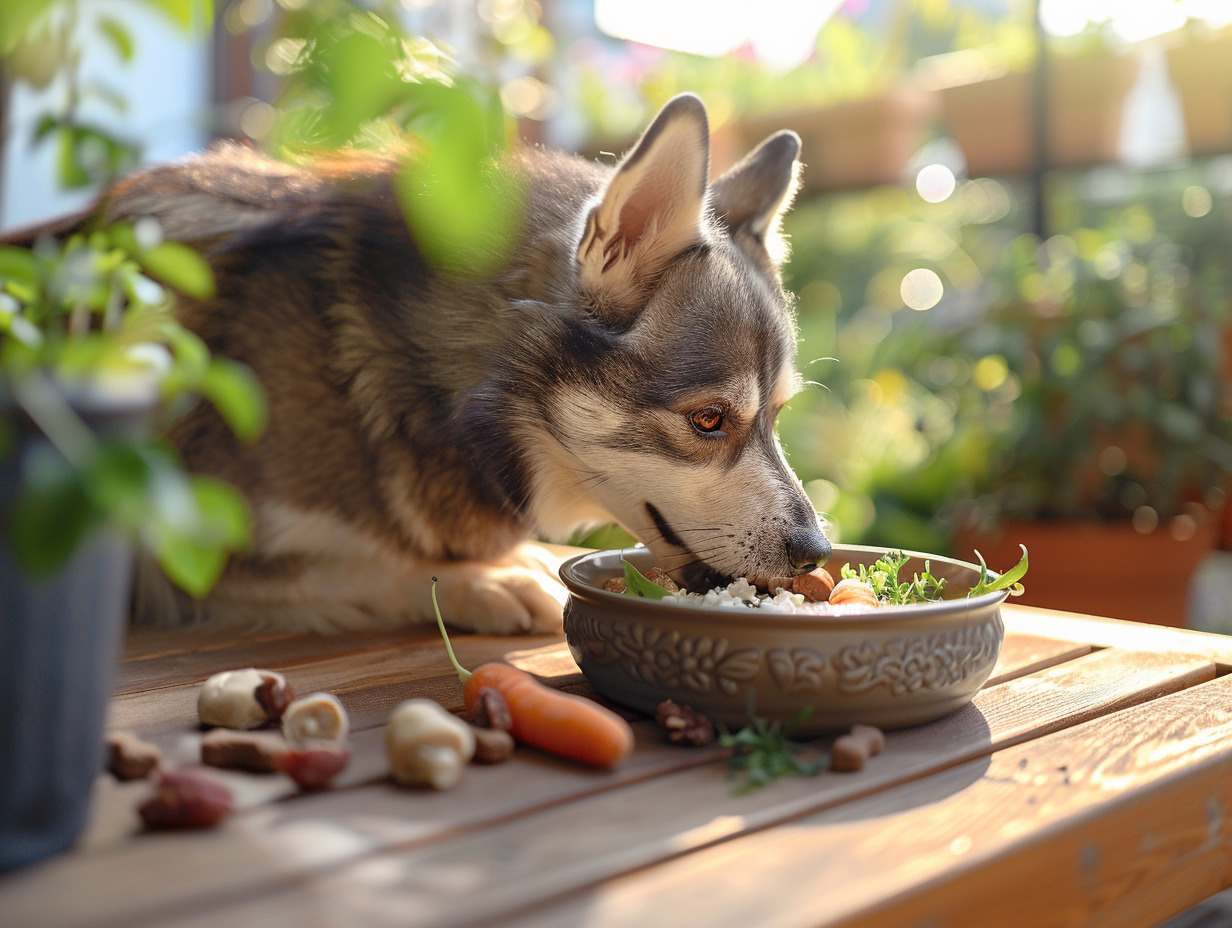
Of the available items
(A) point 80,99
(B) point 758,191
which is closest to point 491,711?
(A) point 80,99

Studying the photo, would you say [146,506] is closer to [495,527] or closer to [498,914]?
[498,914]

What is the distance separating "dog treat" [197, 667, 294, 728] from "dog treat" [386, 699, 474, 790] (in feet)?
0.54

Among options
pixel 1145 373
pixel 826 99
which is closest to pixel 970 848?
pixel 1145 373

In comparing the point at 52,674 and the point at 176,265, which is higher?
the point at 176,265

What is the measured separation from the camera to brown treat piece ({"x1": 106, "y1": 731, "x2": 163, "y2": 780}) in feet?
2.71

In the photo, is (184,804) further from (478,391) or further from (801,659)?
(478,391)

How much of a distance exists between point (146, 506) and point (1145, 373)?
2.71 metres

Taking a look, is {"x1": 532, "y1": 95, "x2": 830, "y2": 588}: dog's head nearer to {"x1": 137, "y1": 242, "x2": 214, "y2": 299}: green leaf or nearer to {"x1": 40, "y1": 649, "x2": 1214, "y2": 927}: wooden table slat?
{"x1": 40, "y1": 649, "x2": 1214, "y2": 927}: wooden table slat

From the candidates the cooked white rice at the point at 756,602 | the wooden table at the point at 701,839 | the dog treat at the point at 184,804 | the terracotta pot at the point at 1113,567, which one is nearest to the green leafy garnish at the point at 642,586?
the cooked white rice at the point at 756,602

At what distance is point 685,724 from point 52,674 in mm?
525

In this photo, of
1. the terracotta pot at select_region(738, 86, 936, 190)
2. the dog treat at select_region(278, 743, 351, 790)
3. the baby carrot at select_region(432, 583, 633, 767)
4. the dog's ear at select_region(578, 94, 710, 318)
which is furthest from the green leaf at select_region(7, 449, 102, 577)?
the terracotta pot at select_region(738, 86, 936, 190)

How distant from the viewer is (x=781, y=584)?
126cm

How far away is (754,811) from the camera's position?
0.81m

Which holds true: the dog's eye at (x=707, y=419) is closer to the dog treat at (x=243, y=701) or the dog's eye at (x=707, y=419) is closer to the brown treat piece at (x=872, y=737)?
the brown treat piece at (x=872, y=737)
